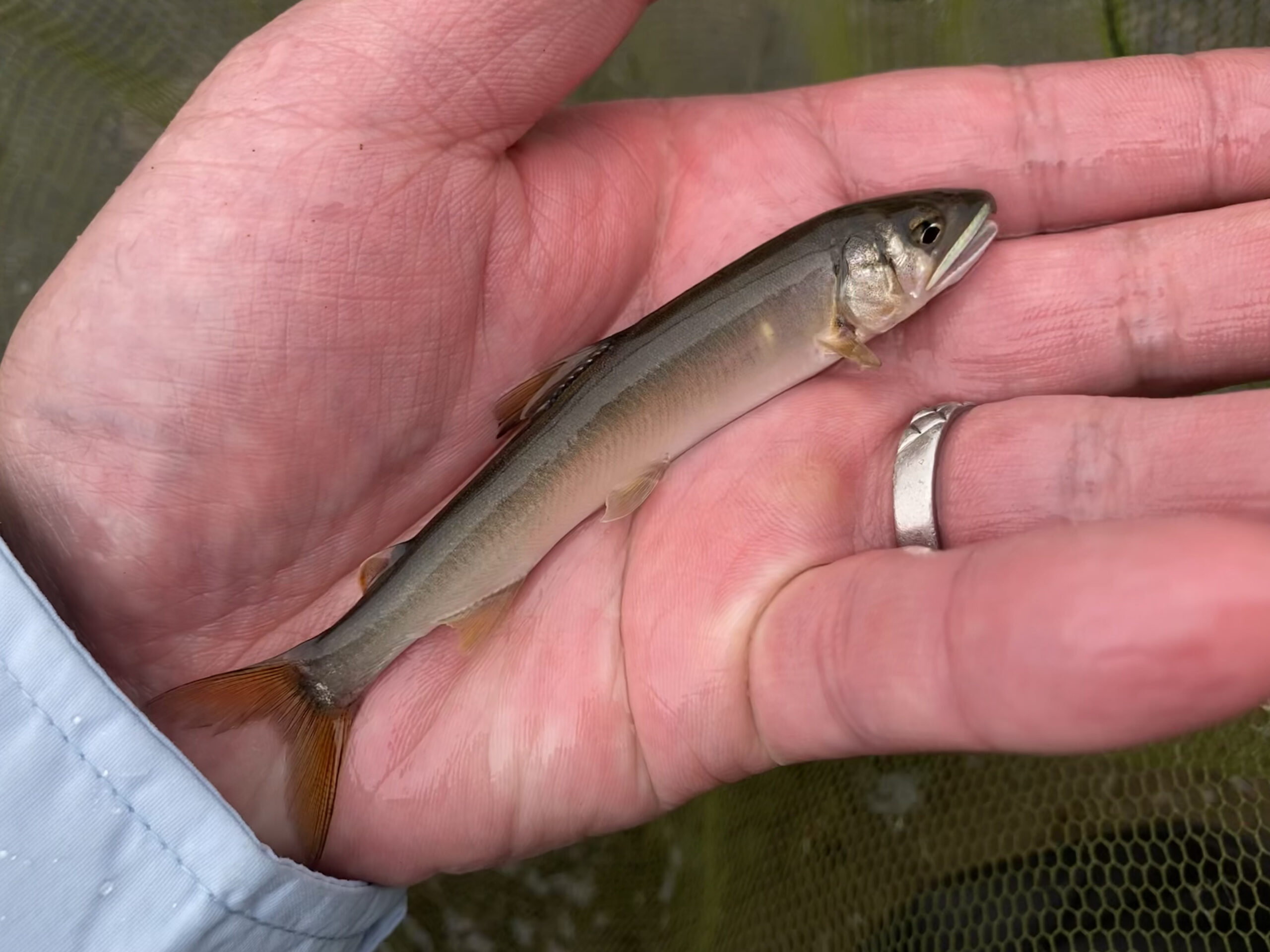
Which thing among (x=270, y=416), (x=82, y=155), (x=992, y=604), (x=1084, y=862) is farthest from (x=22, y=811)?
(x=82, y=155)

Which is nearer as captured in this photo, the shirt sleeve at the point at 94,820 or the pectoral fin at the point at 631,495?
the shirt sleeve at the point at 94,820

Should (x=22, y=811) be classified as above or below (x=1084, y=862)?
above

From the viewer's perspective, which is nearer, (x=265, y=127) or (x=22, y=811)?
(x=22, y=811)

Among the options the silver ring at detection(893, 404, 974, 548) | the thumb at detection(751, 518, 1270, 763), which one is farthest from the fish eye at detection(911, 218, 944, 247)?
the thumb at detection(751, 518, 1270, 763)

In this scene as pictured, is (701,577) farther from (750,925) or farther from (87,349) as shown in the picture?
(87,349)

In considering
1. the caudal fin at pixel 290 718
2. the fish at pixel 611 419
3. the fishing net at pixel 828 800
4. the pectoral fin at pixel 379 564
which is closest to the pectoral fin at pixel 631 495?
the fish at pixel 611 419

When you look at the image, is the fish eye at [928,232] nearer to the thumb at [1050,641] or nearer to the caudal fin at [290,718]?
the thumb at [1050,641]
